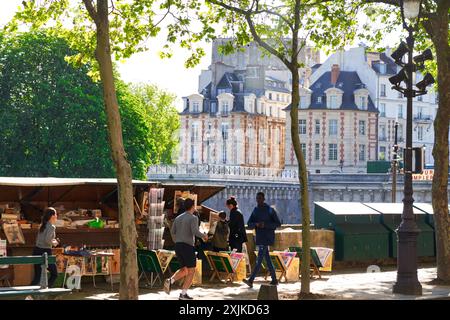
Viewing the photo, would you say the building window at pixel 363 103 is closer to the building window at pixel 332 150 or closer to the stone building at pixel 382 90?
the stone building at pixel 382 90

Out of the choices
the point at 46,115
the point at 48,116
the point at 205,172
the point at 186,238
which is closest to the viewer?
the point at 186,238

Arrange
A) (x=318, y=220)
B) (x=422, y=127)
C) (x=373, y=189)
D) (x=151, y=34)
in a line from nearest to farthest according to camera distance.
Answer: (x=151, y=34) < (x=318, y=220) < (x=373, y=189) < (x=422, y=127)

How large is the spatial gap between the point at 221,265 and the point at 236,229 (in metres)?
0.88

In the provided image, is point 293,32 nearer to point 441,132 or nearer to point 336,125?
point 441,132

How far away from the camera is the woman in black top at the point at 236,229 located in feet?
70.3

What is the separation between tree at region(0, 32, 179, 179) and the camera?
61250 mm

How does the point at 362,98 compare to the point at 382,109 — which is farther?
the point at 382,109

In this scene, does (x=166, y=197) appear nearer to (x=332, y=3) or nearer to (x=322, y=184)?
(x=332, y=3)

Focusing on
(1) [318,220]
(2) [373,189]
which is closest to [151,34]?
(1) [318,220]

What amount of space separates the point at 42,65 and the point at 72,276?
150 ft

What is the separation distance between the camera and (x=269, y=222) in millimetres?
19750

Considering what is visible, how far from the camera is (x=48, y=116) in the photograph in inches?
2456

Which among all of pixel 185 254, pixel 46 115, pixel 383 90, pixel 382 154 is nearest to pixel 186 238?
pixel 185 254

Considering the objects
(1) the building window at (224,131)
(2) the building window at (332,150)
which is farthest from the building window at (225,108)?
(2) the building window at (332,150)
